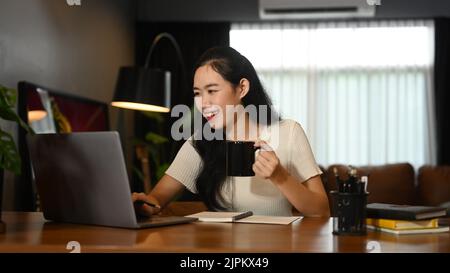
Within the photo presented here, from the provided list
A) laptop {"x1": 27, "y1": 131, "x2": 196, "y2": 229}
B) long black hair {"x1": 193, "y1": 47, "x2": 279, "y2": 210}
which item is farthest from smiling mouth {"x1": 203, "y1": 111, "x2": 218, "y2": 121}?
laptop {"x1": 27, "y1": 131, "x2": 196, "y2": 229}

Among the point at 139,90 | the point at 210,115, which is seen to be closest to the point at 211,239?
the point at 210,115

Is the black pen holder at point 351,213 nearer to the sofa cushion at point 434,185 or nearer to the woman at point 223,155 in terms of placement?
the woman at point 223,155

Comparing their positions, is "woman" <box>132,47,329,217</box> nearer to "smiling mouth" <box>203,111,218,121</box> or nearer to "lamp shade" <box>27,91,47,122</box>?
"smiling mouth" <box>203,111,218,121</box>

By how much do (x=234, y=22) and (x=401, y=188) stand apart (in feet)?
6.38

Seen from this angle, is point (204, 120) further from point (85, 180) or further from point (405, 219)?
point (405, 219)

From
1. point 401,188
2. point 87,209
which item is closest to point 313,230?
point 87,209

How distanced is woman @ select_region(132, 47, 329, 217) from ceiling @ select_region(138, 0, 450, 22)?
300 centimetres

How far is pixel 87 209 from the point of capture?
52.5 inches

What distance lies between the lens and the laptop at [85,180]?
4.01 ft

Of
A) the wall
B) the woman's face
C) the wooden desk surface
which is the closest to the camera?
the wooden desk surface

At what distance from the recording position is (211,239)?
1.07 m

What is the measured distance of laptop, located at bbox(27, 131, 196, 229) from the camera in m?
1.22

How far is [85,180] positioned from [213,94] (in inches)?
23.8
